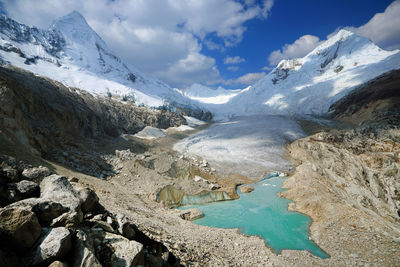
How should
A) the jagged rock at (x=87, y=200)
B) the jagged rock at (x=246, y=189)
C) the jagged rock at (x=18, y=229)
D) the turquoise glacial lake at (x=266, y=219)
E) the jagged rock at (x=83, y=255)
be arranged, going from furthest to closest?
the jagged rock at (x=246, y=189) < the turquoise glacial lake at (x=266, y=219) < the jagged rock at (x=87, y=200) < the jagged rock at (x=83, y=255) < the jagged rock at (x=18, y=229)

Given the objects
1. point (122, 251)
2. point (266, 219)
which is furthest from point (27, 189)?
point (266, 219)

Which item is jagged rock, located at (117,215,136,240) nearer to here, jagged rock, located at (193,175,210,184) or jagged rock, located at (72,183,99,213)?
jagged rock, located at (72,183,99,213)

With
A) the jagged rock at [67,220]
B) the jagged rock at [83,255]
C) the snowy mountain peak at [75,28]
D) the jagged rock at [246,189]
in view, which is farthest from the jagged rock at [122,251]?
the snowy mountain peak at [75,28]

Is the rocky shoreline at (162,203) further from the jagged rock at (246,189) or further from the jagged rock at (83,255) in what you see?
the jagged rock at (246,189)

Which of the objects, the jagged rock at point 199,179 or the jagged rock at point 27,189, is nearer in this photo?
the jagged rock at point 27,189

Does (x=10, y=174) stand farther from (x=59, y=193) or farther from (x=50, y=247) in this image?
(x=50, y=247)

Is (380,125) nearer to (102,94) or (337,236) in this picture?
(337,236)

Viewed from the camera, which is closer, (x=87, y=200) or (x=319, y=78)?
(x=87, y=200)
